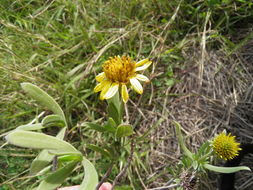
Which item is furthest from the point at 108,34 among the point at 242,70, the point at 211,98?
the point at 242,70

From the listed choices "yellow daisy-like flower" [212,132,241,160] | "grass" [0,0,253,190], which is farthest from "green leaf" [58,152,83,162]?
"grass" [0,0,253,190]

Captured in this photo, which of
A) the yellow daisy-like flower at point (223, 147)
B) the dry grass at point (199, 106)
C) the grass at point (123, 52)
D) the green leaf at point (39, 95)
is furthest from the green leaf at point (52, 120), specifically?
the dry grass at point (199, 106)

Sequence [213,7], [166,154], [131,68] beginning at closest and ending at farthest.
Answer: [131,68] < [166,154] < [213,7]

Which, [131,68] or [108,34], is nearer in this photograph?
[131,68]

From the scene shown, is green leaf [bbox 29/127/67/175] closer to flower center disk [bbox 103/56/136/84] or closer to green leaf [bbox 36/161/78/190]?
green leaf [bbox 36/161/78/190]

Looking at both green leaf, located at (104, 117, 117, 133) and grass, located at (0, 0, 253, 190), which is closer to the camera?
green leaf, located at (104, 117, 117, 133)

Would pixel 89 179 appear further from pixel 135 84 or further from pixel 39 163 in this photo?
pixel 135 84

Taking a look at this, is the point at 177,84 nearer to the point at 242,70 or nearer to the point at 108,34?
the point at 242,70
